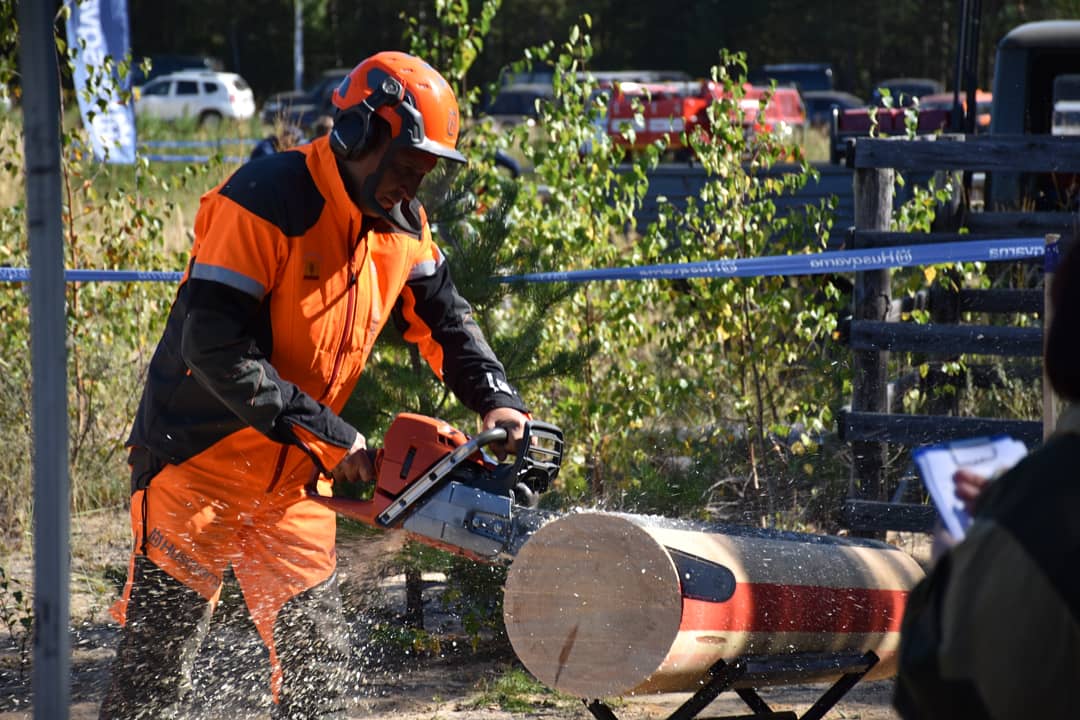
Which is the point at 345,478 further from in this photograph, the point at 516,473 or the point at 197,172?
the point at 197,172

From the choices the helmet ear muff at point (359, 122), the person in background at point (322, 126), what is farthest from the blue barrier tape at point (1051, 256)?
the person in background at point (322, 126)

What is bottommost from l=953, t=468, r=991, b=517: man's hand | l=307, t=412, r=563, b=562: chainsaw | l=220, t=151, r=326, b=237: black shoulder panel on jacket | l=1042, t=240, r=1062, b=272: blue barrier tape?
l=307, t=412, r=563, b=562: chainsaw

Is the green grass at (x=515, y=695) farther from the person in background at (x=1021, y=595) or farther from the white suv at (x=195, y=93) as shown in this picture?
the white suv at (x=195, y=93)

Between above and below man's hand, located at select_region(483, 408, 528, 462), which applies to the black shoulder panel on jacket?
above

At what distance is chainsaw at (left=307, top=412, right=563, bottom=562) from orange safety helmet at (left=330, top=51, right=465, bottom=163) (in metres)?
0.66

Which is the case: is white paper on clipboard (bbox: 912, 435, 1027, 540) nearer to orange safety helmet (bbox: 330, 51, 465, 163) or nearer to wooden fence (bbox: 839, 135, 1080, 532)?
orange safety helmet (bbox: 330, 51, 465, 163)

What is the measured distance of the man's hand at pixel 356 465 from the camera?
3105 mm

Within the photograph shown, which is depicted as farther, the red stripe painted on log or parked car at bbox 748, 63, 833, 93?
parked car at bbox 748, 63, 833, 93

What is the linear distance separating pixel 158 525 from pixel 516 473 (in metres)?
0.92

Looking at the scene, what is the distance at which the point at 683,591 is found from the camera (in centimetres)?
276

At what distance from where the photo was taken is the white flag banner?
586 centimetres

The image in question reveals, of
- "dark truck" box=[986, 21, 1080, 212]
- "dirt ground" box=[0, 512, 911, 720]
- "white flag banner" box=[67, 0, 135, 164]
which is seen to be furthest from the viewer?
"dark truck" box=[986, 21, 1080, 212]

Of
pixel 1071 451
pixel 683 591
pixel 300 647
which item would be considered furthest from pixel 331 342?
pixel 1071 451

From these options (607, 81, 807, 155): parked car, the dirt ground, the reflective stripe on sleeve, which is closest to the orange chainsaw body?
the reflective stripe on sleeve
